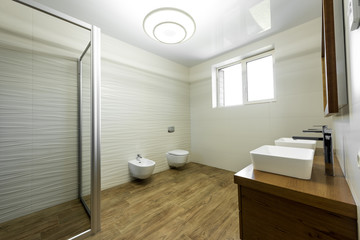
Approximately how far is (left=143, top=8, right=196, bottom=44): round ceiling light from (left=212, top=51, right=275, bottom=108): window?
1.64 meters

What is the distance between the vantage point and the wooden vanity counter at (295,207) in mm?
540

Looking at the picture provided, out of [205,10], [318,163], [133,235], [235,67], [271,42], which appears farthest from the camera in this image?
[235,67]

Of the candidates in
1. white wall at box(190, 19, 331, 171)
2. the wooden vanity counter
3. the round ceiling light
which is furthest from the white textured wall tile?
the wooden vanity counter

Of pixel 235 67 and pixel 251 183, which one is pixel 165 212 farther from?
pixel 235 67

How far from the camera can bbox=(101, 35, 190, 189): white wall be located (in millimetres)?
2254

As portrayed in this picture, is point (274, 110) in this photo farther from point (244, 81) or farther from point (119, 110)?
point (119, 110)

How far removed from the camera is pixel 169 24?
5.15 feet

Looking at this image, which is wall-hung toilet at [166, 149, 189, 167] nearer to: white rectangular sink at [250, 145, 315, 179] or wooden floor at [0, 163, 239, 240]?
wooden floor at [0, 163, 239, 240]

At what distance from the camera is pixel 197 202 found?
5.92 feet

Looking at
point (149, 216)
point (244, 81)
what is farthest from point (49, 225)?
point (244, 81)

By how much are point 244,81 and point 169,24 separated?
1921 mm

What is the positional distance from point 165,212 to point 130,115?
64.5 inches

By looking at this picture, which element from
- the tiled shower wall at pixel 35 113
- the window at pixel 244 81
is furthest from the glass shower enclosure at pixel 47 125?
the window at pixel 244 81

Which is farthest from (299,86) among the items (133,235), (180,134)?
(133,235)
